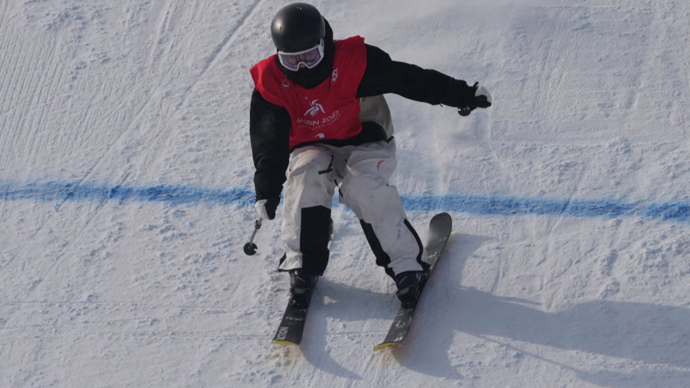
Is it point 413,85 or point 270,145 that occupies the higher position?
point 413,85

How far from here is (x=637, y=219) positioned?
13.8 ft

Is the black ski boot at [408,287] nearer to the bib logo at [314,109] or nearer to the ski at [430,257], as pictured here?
the ski at [430,257]

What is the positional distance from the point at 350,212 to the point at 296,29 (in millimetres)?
1270

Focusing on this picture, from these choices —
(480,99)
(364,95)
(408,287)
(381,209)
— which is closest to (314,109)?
(364,95)

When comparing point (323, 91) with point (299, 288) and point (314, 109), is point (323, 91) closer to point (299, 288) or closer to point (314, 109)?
point (314, 109)

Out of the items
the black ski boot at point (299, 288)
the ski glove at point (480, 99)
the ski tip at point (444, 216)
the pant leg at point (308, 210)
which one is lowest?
the black ski boot at point (299, 288)

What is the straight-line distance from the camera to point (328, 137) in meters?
3.83

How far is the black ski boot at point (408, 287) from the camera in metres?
3.78

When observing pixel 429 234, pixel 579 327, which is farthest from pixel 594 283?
pixel 429 234

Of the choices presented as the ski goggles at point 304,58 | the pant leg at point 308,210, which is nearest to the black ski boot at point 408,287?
the pant leg at point 308,210

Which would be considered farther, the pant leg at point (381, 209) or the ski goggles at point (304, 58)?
the pant leg at point (381, 209)

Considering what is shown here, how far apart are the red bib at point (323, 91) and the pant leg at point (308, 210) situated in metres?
0.15

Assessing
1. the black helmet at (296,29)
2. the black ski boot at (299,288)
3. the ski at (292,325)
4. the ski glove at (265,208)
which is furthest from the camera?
the black ski boot at (299,288)

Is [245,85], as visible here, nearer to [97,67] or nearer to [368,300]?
[97,67]
